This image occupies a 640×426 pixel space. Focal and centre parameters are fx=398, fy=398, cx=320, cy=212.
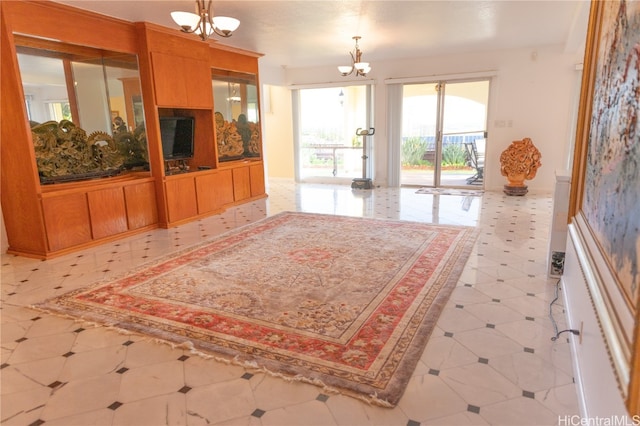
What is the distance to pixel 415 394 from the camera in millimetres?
2057

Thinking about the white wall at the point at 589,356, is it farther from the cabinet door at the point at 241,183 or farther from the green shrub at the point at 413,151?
the green shrub at the point at 413,151

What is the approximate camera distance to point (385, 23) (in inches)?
209

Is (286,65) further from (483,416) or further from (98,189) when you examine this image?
(483,416)

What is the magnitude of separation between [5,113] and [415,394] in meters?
4.72

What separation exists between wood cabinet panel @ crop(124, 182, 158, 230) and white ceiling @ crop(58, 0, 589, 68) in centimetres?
209

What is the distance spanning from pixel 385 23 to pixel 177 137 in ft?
11.0

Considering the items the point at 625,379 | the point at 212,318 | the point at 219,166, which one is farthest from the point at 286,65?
the point at 625,379

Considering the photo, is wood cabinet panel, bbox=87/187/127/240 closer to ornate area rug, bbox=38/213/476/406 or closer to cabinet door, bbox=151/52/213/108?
ornate area rug, bbox=38/213/476/406

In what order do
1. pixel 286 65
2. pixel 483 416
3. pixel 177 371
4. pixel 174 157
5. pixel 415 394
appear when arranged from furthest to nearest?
pixel 286 65 < pixel 174 157 < pixel 177 371 < pixel 415 394 < pixel 483 416

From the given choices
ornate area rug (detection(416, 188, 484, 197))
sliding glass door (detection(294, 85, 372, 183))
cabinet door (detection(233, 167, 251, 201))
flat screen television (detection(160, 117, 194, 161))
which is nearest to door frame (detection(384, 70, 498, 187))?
ornate area rug (detection(416, 188, 484, 197))

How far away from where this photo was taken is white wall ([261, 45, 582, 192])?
723 cm

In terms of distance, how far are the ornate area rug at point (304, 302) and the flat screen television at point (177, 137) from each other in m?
1.82

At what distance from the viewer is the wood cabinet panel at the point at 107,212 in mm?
4727

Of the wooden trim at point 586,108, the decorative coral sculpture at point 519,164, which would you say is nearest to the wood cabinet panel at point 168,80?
the wooden trim at point 586,108
